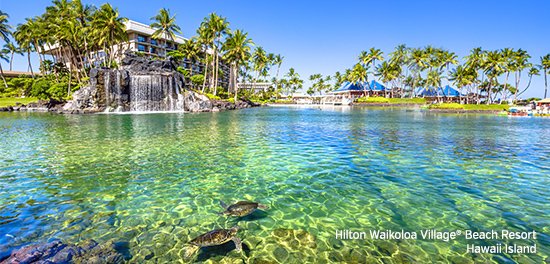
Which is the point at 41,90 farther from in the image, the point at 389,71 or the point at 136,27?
the point at 389,71

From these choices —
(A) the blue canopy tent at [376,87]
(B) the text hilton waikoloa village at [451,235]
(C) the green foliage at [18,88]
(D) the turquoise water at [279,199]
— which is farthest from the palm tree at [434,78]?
(C) the green foliage at [18,88]

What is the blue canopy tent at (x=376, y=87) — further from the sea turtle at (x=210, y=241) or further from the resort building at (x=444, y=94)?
the sea turtle at (x=210, y=241)

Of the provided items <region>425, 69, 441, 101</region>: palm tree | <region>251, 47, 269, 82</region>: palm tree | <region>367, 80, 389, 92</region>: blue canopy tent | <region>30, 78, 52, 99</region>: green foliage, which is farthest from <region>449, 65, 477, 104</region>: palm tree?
<region>30, 78, 52, 99</region>: green foliage

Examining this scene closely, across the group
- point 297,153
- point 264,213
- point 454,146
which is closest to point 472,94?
point 454,146

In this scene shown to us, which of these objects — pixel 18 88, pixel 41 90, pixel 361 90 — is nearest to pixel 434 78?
pixel 361 90

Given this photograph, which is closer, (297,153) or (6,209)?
(6,209)

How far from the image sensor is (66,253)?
437cm

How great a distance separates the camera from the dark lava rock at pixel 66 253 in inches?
163

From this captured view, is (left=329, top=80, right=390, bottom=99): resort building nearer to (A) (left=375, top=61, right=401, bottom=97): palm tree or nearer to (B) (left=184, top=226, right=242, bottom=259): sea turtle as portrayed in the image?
(A) (left=375, top=61, right=401, bottom=97): palm tree

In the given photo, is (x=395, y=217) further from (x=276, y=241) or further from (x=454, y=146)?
(x=454, y=146)

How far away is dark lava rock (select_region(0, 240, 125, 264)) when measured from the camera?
4137mm

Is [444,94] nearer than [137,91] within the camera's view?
No

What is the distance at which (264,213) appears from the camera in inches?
247

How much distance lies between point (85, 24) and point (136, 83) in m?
28.9
